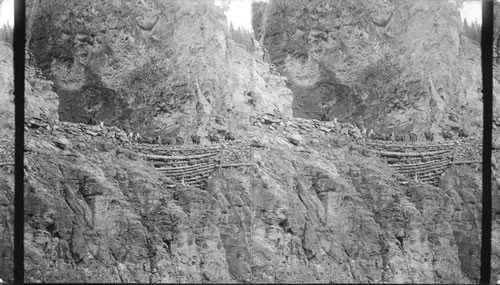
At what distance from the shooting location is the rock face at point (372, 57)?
378 centimetres

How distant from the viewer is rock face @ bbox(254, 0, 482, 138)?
149 inches

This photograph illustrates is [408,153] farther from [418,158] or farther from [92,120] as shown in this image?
[92,120]

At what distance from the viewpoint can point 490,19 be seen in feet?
12.4

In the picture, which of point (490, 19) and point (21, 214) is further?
point (490, 19)

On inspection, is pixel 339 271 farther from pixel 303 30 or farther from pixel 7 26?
pixel 7 26

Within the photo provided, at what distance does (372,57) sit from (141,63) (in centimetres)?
144

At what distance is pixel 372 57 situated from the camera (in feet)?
12.4

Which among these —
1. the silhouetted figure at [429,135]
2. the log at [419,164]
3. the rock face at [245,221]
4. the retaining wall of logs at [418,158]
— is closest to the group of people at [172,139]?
the rock face at [245,221]

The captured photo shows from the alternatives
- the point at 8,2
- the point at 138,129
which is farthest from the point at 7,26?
the point at 138,129

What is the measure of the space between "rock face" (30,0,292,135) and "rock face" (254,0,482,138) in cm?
37

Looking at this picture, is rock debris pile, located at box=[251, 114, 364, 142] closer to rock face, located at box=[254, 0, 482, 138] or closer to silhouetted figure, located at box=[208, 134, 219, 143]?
rock face, located at box=[254, 0, 482, 138]

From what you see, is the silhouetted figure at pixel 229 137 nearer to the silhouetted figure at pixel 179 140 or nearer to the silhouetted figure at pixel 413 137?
the silhouetted figure at pixel 179 140

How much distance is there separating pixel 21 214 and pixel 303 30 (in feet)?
6.62

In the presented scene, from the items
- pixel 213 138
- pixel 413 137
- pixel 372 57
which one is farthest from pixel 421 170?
pixel 213 138
